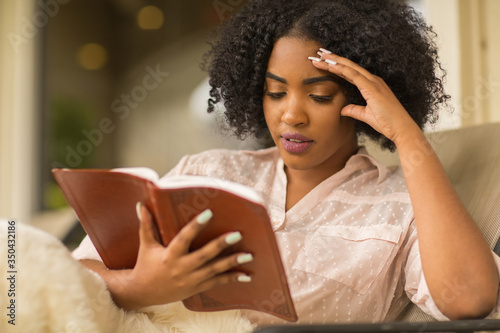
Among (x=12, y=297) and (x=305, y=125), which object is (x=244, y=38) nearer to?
(x=305, y=125)

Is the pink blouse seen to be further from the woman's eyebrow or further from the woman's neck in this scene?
the woman's eyebrow

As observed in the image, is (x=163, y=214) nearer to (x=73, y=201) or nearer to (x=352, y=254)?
(x=73, y=201)

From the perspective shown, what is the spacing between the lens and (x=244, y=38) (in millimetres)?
1441

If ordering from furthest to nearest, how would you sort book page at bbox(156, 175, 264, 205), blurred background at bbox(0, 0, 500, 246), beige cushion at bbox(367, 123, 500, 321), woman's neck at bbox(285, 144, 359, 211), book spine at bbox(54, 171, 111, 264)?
blurred background at bbox(0, 0, 500, 246), woman's neck at bbox(285, 144, 359, 211), beige cushion at bbox(367, 123, 500, 321), book spine at bbox(54, 171, 111, 264), book page at bbox(156, 175, 264, 205)

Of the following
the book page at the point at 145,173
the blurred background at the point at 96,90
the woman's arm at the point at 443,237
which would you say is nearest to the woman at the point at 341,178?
the woman's arm at the point at 443,237

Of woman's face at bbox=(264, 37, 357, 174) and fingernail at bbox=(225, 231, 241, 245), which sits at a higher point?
woman's face at bbox=(264, 37, 357, 174)

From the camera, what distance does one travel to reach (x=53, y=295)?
923mm

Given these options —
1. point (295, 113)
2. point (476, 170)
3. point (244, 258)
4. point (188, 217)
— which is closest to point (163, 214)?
point (188, 217)

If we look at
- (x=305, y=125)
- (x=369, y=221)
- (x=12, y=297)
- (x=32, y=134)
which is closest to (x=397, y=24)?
(x=305, y=125)

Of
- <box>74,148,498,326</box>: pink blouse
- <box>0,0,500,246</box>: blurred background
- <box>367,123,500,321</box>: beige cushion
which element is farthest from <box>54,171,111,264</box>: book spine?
<box>0,0,500,246</box>: blurred background

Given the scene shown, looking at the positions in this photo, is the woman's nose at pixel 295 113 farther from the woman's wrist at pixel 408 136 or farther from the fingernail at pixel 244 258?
the fingernail at pixel 244 258

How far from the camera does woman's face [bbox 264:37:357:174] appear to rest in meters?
1.26

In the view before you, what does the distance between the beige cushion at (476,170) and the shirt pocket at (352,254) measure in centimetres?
17

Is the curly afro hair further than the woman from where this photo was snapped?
Yes
